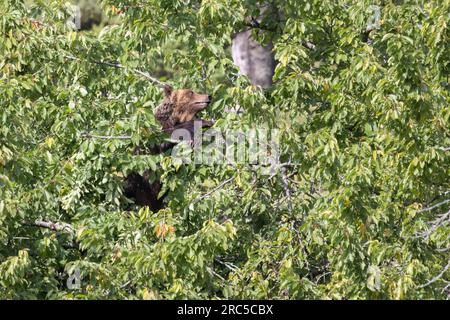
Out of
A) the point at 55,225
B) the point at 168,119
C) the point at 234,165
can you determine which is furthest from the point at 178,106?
the point at 55,225

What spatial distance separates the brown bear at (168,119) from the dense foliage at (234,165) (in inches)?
6.9

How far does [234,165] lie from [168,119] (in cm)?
109

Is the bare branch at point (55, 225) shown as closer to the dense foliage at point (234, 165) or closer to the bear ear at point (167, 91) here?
the dense foliage at point (234, 165)

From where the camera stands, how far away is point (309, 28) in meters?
7.92

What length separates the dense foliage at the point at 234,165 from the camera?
6.45 m

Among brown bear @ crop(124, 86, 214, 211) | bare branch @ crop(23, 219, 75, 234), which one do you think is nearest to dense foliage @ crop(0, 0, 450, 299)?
bare branch @ crop(23, 219, 75, 234)

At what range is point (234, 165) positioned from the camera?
723cm

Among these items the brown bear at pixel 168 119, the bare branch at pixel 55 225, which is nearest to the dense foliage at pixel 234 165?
the bare branch at pixel 55 225

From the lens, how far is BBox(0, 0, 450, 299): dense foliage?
645cm

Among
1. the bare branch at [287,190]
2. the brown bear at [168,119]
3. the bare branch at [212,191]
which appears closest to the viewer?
the bare branch at [212,191]

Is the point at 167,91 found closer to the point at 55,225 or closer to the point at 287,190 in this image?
the point at 287,190

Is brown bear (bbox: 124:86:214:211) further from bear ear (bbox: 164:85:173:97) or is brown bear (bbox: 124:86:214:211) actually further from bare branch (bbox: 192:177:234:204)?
bare branch (bbox: 192:177:234:204)

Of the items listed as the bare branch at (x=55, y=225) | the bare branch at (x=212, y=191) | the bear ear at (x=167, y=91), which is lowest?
the bare branch at (x=55, y=225)

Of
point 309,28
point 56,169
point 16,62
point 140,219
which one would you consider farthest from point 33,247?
point 309,28
